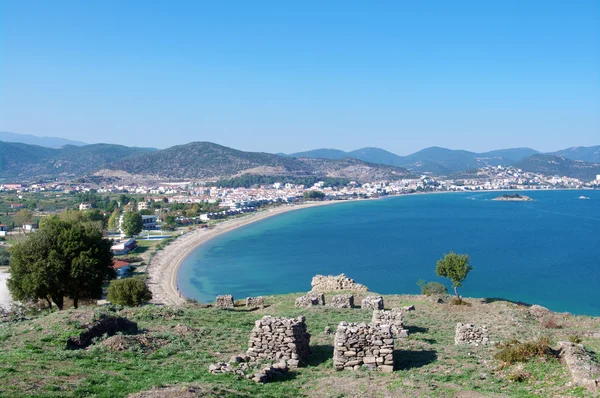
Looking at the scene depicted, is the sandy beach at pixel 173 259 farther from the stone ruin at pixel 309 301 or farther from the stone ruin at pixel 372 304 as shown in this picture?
the stone ruin at pixel 372 304

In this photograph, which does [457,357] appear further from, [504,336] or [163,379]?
[163,379]

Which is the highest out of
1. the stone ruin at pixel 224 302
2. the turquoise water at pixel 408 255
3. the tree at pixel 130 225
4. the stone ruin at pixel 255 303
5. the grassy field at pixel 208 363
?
the grassy field at pixel 208 363

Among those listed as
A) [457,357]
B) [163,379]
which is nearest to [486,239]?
[457,357]

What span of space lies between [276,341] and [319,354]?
5.01 feet

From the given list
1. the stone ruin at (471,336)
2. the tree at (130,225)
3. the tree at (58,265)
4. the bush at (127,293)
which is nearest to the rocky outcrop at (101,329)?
the stone ruin at (471,336)

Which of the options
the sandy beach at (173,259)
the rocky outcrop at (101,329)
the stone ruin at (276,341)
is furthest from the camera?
the sandy beach at (173,259)

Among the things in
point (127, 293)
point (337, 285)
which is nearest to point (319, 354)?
point (337, 285)

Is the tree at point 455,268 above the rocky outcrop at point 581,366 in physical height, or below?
below

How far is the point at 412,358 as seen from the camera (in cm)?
1266

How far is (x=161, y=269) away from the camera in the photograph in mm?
59781

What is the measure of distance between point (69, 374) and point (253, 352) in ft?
13.6

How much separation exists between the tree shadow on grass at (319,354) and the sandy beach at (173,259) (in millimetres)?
30185

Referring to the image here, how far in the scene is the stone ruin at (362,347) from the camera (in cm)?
1141

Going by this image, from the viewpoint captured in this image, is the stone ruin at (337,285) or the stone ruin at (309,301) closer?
the stone ruin at (309,301)
